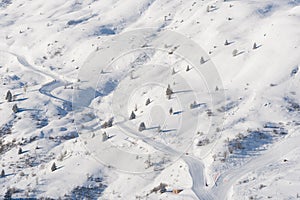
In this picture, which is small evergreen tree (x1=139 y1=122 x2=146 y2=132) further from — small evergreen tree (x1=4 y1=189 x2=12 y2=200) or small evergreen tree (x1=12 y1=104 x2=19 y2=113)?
small evergreen tree (x1=12 y1=104 x2=19 y2=113)

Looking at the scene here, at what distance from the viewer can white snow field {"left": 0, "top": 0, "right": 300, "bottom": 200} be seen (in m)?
41.0

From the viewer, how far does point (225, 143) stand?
43781mm

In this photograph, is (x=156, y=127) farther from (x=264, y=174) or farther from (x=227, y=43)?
(x=227, y=43)

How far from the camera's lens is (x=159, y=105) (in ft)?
179

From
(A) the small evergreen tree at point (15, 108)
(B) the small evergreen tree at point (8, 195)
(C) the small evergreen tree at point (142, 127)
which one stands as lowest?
(B) the small evergreen tree at point (8, 195)

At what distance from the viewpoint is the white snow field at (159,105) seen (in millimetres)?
41000

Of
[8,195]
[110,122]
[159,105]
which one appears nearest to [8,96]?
[110,122]

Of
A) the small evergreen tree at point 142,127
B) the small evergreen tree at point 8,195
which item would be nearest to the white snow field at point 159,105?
the small evergreen tree at point 8,195

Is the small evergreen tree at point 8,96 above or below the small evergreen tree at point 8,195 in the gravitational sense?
above

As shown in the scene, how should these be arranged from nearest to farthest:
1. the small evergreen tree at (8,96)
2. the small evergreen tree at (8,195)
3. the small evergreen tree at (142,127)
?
the small evergreen tree at (8,195)
the small evergreen tree at (142,127)
the small evergreen tree at (8,96)

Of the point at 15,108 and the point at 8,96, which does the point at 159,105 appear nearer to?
the point at 15,108

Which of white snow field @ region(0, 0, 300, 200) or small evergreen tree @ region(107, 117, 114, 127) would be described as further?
small evergreen tree @ region(107, 117, 114, 127)

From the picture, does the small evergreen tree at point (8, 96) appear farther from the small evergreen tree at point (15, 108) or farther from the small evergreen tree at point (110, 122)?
the small evergreen tree at point (110, 122)

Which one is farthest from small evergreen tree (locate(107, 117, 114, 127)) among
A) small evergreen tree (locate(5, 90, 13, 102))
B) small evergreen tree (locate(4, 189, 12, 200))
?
small evergreen tree (locate(4, 189, 12, 200))
